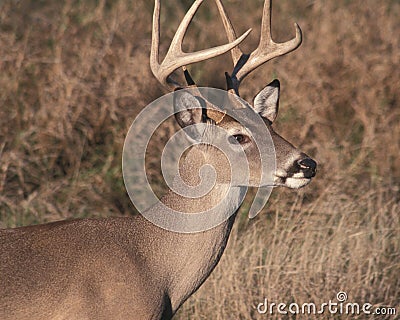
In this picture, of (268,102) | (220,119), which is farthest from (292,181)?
(268,102)

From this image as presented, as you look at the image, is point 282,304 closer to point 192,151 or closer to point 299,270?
point 299,270

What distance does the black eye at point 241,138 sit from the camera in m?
4.50

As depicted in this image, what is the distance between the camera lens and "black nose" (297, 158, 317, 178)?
14.2ft

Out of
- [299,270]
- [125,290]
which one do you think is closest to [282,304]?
[299,270]

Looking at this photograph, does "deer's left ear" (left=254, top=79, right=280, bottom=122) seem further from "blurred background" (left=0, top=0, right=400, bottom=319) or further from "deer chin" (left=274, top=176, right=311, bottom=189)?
"blurred background" (left=0, top=0, right=400, bottom=319)

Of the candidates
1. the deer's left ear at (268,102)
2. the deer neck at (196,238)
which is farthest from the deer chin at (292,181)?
the deer's left ear at (268,102)

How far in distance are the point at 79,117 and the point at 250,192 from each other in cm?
153

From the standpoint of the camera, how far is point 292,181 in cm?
438

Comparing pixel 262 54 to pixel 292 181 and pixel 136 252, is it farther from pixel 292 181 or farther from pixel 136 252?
pixel 136 252

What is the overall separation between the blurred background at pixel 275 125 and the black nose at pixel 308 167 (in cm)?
124

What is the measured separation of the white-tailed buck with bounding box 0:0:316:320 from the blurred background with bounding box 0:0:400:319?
1041 mm

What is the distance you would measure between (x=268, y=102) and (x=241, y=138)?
1.47 feet

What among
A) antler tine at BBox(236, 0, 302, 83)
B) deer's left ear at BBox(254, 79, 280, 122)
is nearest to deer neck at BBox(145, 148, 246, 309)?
deer's left ear at BBox(254, 79, 280, 122)

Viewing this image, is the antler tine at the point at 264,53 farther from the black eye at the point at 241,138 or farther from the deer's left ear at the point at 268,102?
the black eye at the point at 241,138
